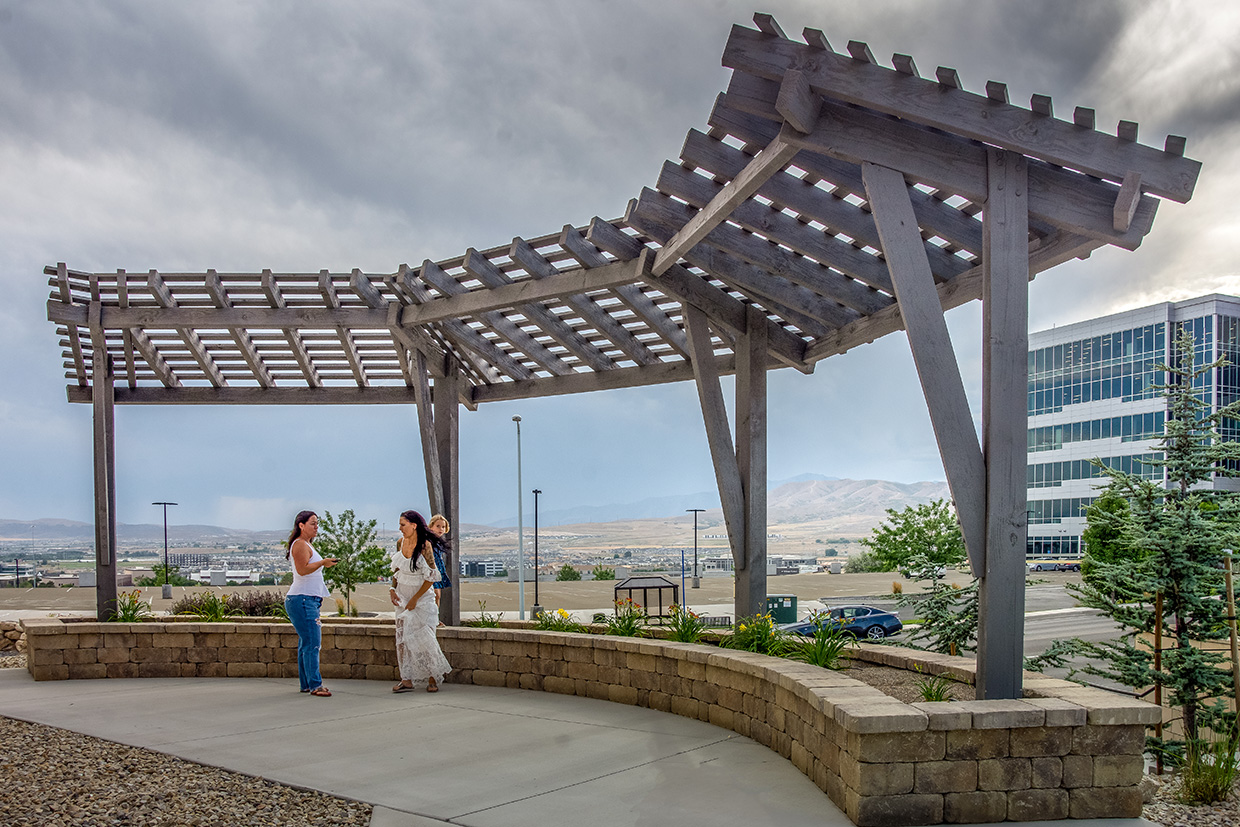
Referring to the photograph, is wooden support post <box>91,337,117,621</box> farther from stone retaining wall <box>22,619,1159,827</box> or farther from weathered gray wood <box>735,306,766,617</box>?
→ weathered gray wood <box>735,306,766,617</box>

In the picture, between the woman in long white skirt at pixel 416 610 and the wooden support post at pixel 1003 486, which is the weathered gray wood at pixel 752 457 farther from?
the wooden support post at pixel 1003 486

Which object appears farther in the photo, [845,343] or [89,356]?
Result: [89,356]

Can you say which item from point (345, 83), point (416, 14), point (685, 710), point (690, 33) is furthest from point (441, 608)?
point (345, 83)

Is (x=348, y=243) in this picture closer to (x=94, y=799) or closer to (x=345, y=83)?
(x=345, y=83)

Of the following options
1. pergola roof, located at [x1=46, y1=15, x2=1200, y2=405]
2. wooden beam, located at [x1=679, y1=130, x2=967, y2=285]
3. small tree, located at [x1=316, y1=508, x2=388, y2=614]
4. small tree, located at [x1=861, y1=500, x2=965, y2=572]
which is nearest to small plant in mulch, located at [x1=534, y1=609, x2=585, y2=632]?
pergola roof, located at [x1=46, y1=15, x2=1200, y2=405]

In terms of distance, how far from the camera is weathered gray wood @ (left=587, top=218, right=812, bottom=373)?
7539 mm

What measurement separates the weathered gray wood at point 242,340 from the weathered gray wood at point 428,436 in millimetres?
2272

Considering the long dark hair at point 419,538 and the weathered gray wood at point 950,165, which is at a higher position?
the weathered gray wood at point 950,165

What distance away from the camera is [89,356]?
448 inches

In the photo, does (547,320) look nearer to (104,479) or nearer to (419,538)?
(419,538)

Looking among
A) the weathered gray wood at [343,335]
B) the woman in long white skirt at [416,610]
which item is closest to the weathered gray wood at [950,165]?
the woman in long white skirt at [416,610]

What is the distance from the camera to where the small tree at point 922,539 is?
1169cm

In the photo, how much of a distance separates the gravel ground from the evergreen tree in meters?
6.30

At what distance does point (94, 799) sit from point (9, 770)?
3.27ft
